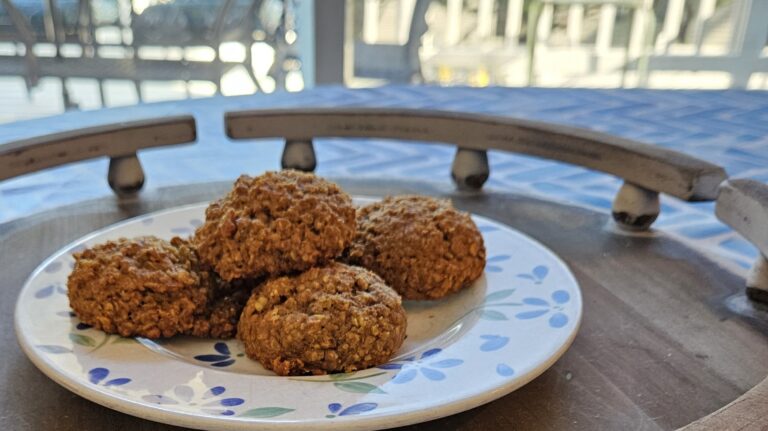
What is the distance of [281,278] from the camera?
483 millimetres

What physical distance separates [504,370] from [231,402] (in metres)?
0.17

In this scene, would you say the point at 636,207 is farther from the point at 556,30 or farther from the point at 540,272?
the point at 556,30

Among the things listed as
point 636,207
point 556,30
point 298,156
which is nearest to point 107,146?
point 298,156

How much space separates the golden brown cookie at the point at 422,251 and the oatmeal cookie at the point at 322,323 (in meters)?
0.06

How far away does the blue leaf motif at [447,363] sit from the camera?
426 millimetres

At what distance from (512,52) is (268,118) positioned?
313cm

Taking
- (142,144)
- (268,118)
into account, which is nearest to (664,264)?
(268,118)

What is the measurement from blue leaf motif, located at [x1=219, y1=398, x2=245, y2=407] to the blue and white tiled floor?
614 mm

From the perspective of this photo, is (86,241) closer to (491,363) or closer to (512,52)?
(491,363)

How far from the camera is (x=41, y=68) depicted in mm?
2908

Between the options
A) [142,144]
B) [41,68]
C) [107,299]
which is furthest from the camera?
[41,68]

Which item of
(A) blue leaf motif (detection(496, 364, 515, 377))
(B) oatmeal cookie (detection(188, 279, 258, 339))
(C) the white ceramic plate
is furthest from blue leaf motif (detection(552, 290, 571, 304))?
(B) oatmeal cookie (detection(188, 279, 258, 339))

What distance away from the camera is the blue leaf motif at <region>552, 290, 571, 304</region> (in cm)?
51

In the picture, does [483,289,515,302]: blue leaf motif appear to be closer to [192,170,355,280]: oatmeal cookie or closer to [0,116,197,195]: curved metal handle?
[192,170,355,280]: oatmeal cookie
